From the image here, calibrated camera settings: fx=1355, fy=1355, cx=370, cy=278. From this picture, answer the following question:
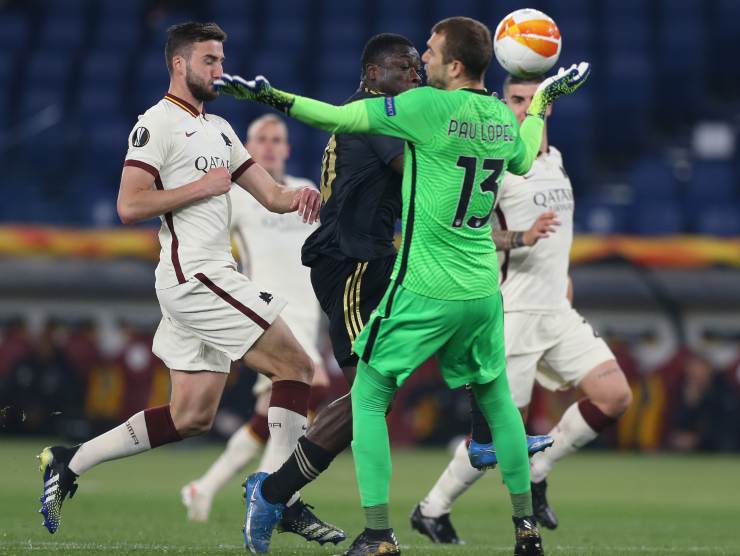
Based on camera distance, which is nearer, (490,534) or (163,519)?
(490,534)

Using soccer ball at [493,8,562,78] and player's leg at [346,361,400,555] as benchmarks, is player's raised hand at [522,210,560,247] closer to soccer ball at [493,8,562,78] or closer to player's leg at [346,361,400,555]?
soccer ball at [493,8,562,78]

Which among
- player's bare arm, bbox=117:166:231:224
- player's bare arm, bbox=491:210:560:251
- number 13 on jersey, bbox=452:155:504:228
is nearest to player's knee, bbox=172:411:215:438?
player's bare arm, bbox=117:166:231:224

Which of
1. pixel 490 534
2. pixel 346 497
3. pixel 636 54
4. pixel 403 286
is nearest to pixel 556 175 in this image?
pixel 490 534

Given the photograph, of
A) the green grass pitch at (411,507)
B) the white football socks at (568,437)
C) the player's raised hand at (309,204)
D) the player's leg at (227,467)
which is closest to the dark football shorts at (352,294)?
the player's raised hand at (309,204)

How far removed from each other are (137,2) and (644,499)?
13325 mm

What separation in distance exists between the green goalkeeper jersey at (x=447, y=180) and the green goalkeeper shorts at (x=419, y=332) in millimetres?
48

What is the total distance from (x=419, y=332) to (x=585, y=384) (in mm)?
2890

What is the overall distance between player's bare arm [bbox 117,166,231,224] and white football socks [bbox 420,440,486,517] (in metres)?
2.28

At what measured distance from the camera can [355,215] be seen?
20.3ft

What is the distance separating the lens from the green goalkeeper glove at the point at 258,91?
5164 millimetres

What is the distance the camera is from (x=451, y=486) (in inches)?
304

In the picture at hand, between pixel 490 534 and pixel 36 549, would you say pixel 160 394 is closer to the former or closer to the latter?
pixel 490 534

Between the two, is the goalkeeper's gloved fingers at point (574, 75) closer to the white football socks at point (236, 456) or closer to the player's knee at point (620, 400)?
the player's knee at point (620, 400)

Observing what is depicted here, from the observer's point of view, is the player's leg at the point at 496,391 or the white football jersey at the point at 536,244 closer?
the player's leg at the point at 496,391
